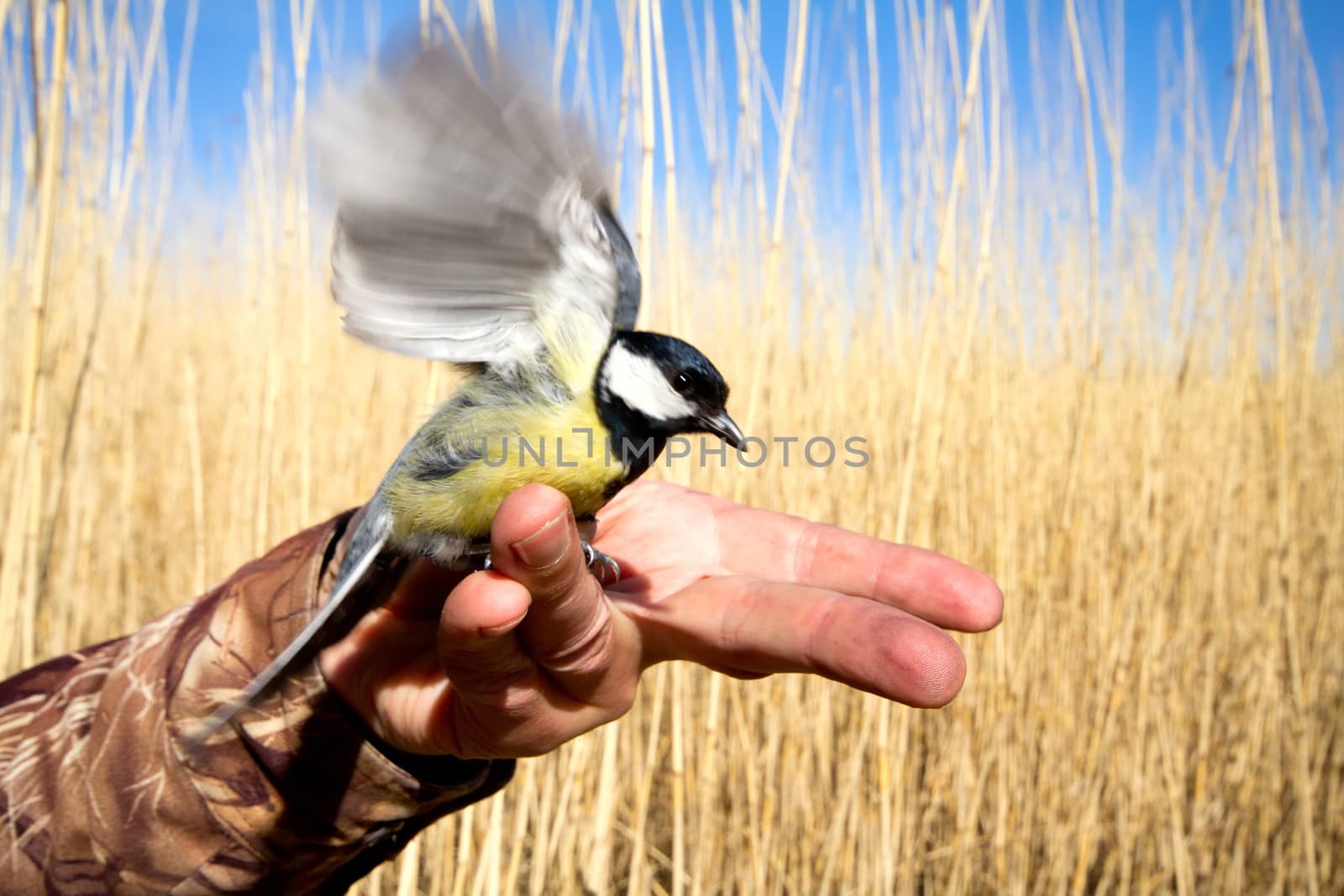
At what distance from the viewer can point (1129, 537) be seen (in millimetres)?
1850

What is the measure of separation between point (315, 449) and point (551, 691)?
174cm

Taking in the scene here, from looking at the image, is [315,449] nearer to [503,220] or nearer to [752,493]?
[752,493]

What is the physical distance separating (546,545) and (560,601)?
0.24 feet

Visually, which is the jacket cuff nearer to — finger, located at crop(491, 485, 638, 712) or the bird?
the bird

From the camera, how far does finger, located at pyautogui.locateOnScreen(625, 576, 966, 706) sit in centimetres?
66

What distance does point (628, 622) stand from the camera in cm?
81

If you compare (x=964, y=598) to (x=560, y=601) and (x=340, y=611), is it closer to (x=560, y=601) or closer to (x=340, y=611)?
(x=560, y=601)

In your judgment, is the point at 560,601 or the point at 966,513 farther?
the point at 966,513

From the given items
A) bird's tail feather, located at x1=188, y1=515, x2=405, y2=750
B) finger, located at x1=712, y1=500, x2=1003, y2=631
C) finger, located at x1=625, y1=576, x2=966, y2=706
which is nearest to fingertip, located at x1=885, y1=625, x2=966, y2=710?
finger, located at x1=625, y1=576, x2=966, y2=706

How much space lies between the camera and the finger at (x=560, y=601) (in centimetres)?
60

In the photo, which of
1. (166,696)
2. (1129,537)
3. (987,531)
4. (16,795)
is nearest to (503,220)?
(166,696)

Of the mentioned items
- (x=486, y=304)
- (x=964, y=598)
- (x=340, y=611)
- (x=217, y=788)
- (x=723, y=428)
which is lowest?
(x=217, y=788)

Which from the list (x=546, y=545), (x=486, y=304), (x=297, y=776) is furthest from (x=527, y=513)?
(x=297, y=776)

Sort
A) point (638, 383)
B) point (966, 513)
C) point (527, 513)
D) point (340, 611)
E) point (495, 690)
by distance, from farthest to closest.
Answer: point (966, 513) < point (340, 611) < point (638, 383) < point (495, 690) < point (527, 513)
